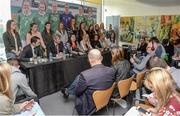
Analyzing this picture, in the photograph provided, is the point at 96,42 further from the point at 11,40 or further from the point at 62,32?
the point at 11,40

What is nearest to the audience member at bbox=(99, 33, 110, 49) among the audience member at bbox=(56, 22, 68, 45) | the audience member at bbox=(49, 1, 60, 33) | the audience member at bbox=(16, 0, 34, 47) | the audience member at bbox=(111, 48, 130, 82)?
the audience member at bbox=(56, 22, 68, 45)

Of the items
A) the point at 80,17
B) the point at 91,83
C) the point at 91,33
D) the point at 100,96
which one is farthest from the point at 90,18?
the point at 100,96

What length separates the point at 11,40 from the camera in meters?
5.14

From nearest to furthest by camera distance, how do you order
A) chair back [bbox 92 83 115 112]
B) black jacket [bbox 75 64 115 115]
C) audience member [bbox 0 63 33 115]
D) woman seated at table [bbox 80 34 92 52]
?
audience member [bbox 0 63 33 115]
chair back [bbox 92 83 115 112]
black jacket [bbox 75 64 115 115]
woman seated at table [bbox 80 34 92 52]

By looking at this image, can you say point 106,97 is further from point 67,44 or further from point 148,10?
point 148,10

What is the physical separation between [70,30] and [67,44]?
3.29ft

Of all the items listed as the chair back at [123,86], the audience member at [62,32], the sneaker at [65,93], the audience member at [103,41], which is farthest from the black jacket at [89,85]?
the audience member at [103,41]

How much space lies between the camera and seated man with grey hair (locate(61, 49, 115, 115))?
3.16 meters

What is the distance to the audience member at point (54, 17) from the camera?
664cm

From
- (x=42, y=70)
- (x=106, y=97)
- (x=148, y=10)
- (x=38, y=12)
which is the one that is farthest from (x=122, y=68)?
(x=148, y=10)

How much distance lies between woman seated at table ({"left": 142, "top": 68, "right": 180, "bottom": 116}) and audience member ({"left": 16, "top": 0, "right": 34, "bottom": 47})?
4.63 meters

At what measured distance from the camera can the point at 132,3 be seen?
10414 mm

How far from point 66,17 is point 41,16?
3.55ft

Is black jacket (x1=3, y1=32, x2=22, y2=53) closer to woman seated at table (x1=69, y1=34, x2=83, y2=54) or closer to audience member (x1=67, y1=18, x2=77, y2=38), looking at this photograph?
woman seated at table (x1=69, y1=34, x2=83, y2=54)
